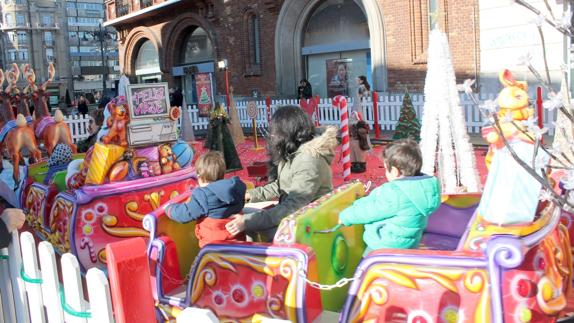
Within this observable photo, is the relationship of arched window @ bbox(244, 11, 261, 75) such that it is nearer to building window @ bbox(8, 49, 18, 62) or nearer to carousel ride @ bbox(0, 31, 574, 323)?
carousel ride @ bbox(0, 31, 574, 323)

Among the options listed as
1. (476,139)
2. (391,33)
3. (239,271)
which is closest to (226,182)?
(239,271)

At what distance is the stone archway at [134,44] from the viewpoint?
28319 millimetres

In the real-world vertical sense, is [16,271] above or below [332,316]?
above

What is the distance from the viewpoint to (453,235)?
417 cm

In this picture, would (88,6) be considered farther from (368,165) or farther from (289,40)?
(368,165)

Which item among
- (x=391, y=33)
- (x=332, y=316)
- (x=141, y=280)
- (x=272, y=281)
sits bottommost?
(x=332, y=316)

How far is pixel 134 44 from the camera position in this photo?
1213 inches

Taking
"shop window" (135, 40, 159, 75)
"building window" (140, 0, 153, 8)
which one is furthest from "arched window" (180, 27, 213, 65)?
"shop window" (135, 40, 159, 75)

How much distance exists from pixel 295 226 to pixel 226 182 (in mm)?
698

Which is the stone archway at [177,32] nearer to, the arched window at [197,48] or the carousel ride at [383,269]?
the arched window at [197,48]

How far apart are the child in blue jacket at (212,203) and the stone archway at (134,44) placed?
83.2ft

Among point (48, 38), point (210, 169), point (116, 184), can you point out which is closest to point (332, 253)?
point (210, 169)

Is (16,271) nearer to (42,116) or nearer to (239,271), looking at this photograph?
(239,271)

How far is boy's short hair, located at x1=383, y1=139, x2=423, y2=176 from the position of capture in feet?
10.9
